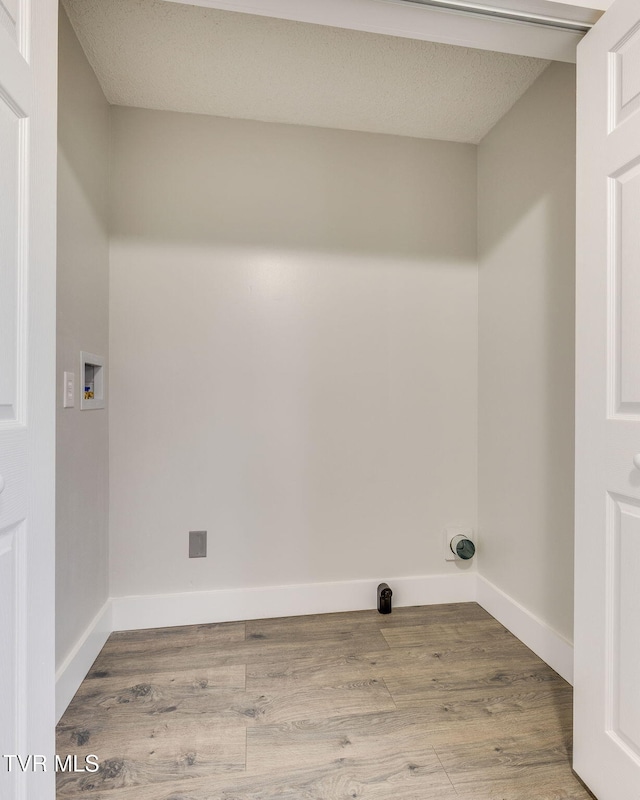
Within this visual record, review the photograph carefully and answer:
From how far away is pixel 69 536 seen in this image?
5.00ft

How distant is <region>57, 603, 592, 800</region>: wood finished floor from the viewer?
1.17 m

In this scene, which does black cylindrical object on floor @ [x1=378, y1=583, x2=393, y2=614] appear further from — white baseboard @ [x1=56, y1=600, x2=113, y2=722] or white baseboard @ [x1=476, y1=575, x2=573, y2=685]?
white baseboard @ [x1=56, y1=600, x2=113, y2=722]

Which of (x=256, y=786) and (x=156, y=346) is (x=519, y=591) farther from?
(x=156, y=346)

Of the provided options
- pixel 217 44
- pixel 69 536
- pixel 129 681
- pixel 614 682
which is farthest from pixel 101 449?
pixel 614 682

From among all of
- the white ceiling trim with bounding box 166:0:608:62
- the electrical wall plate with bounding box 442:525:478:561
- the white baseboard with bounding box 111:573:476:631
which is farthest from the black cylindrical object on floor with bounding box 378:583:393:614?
the white ceiling trim with bounding box 166:0:608:62

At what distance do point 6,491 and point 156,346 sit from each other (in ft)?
4.19

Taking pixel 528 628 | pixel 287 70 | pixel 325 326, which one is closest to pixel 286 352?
pixel 325 326

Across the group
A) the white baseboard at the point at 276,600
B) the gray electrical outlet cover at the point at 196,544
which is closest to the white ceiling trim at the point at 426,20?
the gray electrical outlet cover at the point at 196,544

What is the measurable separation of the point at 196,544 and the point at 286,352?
0.98m

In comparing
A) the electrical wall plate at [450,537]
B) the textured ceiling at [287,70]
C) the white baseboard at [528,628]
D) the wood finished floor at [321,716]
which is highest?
the textured ceiling at [287,70]

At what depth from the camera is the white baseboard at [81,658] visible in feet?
4.60

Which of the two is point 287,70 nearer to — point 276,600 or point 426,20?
point 426,20

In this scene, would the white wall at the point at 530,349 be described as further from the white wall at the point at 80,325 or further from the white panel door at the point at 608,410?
the white wall at the point at 80,325

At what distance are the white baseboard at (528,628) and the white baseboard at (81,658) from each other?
5.70 feet
